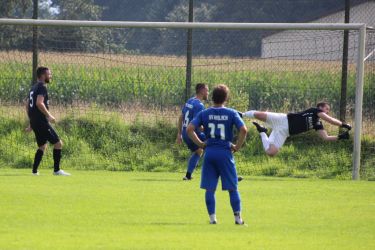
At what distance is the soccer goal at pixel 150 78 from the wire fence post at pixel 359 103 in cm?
107

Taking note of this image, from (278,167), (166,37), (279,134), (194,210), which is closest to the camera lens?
(194,210)

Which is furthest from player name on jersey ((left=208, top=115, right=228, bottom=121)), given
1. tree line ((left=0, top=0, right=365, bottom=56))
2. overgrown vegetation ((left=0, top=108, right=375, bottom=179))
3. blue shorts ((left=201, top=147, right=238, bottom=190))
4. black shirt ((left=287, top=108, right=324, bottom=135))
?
tree line ((left=0, top=0, right=365, bottom=56))

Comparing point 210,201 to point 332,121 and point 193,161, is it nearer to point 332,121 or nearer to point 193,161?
point 193,161

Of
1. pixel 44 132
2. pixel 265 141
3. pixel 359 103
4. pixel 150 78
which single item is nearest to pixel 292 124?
pixel 265 141

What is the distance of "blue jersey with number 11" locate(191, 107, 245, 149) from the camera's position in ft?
37.9

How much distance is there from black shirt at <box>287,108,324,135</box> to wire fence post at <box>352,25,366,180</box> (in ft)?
3.27

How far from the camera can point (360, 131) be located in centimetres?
1920

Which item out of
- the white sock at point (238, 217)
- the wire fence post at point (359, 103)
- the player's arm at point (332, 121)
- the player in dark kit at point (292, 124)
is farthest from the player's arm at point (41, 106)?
the white sock at point (238, 217)

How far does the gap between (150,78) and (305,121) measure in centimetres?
404

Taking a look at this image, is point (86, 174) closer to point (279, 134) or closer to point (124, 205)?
point (279, 134)

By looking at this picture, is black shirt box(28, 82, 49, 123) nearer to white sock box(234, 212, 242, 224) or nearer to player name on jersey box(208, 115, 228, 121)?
player name on jersey box(208, 115, 228, 121)

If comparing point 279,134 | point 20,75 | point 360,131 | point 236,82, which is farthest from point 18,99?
point 360,131

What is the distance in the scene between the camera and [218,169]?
38.3 ft

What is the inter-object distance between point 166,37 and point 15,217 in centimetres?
1109
